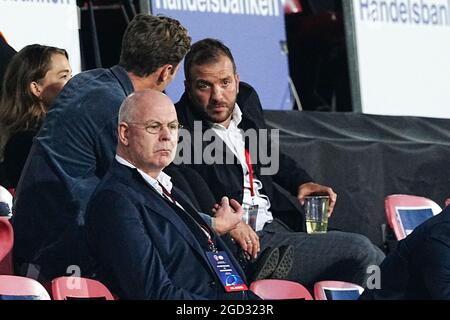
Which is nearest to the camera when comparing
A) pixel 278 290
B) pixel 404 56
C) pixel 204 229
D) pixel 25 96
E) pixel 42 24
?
pixel 204 229

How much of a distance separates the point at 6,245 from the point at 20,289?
1.08 ft

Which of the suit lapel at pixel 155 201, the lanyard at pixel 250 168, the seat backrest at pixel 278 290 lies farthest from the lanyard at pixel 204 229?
the lanyard at pixel 250 168

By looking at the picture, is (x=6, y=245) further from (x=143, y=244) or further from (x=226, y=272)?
(x=226, y=272)

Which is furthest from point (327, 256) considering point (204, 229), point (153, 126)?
point (153, 126)

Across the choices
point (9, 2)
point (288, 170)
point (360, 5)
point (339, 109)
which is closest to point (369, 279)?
point (288, 170)

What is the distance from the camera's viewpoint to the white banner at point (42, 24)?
690cm

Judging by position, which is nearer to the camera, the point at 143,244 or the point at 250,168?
the point at 143,244

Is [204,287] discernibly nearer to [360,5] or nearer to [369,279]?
[369,279]

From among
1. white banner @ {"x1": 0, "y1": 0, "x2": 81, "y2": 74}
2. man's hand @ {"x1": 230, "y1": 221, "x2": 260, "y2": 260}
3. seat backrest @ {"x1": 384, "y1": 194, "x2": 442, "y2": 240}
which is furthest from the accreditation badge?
white banner @ {"x1": 0, "y1": 0, "x2": 81, "y2": 74}

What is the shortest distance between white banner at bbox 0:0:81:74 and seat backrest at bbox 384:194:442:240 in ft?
5.70

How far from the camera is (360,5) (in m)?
8.48

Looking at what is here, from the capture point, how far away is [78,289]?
15.9 ft

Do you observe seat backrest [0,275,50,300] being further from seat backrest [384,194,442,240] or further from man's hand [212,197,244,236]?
seat backrest [384,194,442,240]

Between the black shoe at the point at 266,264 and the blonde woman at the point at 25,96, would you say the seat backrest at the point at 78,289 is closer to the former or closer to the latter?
the black shoe at the point at 266,264
